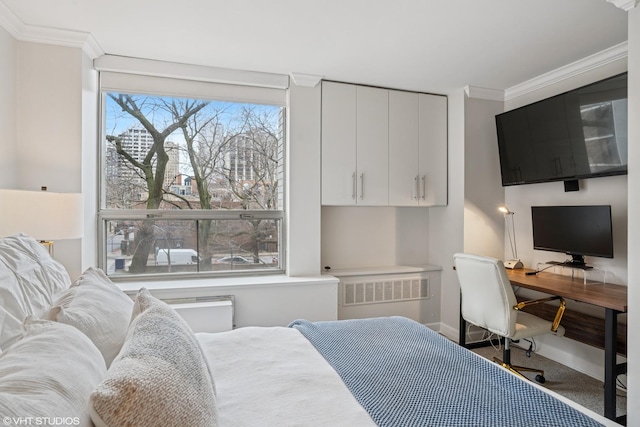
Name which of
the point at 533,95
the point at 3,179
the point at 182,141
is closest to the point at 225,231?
the point at 182,141

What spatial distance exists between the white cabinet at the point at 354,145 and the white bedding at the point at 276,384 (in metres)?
1.86

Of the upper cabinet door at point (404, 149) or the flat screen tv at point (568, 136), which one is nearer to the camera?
the flat screen tv at point (568, 136)

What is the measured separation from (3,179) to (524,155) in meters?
3.94

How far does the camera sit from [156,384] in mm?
788

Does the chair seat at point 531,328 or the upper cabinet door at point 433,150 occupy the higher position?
the upper cabinet door at point 433,150

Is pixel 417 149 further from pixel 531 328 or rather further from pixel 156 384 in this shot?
pixel 156 384

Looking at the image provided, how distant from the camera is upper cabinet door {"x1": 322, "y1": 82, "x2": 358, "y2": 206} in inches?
132

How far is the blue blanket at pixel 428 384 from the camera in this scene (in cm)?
117

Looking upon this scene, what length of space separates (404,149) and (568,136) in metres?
1.35

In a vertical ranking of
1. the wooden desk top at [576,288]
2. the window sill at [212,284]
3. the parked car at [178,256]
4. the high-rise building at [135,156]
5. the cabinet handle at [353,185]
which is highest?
the high-rise building at [135,156]

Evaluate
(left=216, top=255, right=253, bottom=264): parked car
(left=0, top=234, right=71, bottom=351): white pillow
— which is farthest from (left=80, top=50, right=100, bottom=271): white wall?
(left=0, top=234, right=71, bottom=351): white pillow

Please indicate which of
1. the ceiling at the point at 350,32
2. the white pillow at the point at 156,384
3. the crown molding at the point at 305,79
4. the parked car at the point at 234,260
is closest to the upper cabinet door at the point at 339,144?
the crown molding at the point at 305,79

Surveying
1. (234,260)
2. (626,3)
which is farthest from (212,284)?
(626,3)

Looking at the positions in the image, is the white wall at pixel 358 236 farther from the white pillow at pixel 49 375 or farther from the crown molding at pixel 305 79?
the white pillow at pixel 49 375
